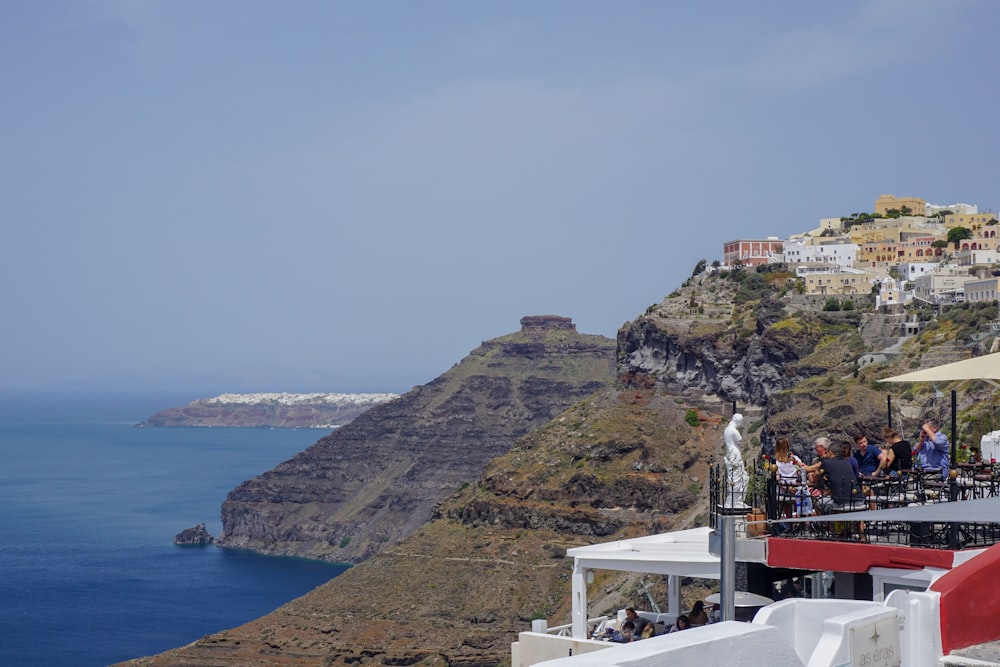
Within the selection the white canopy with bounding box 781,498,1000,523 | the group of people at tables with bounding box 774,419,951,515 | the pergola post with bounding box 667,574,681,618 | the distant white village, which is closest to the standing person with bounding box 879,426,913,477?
the group of people at tables with bounding box 774,419,951,515

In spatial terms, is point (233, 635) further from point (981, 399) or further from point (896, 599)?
point (896, 599)

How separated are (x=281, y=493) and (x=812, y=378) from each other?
4622 inches

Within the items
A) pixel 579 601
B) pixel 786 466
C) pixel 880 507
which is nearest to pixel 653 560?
pixel 579 601

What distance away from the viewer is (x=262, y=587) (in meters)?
146

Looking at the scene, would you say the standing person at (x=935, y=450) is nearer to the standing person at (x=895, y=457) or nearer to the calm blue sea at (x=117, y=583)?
the standing person at (x=895, y=457)

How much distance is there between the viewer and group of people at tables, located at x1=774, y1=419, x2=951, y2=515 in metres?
14.1

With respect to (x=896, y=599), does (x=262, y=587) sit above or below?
below

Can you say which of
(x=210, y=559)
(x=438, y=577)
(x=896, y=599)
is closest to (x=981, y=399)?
(x=438, y=577)

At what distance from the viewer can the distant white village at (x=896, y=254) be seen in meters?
Result: 89.3

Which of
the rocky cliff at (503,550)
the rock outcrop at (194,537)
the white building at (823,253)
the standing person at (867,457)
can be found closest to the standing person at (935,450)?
the standing person at (867,457)

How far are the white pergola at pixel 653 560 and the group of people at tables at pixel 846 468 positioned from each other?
3.74ft

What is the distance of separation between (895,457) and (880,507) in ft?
7.58

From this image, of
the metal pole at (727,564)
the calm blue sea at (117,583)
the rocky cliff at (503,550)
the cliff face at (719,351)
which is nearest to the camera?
the metal pole at (727,564)

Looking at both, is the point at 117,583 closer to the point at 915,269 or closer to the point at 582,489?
the point at 582,489
